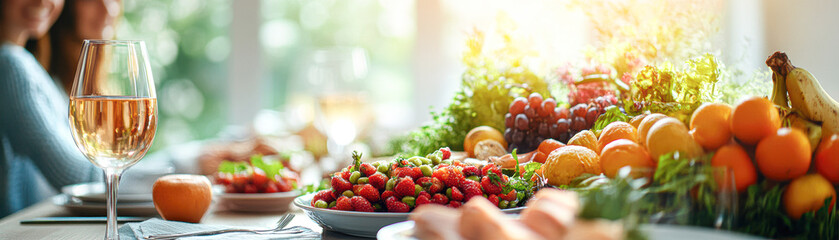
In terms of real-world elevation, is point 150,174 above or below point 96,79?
below

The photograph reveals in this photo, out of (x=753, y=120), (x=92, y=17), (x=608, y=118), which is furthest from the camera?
(x=92, y=17)

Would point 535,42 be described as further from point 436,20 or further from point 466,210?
point 436,20

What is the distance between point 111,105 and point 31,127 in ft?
4.52

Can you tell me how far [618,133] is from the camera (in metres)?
0.88

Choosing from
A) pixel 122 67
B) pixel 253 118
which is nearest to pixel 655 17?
pixel 122 67

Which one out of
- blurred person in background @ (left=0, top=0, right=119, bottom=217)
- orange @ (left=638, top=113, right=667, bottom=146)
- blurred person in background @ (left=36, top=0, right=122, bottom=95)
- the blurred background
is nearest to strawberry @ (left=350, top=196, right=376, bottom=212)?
orange @ (left=638, top=113, right=667, bottom=146)

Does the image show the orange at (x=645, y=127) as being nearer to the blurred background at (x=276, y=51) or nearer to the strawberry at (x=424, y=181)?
the strawberry at (x=424, y=181)

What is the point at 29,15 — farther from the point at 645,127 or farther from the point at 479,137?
the point at 645,127

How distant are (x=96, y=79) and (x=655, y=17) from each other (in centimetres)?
87

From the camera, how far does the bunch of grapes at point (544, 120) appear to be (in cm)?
110

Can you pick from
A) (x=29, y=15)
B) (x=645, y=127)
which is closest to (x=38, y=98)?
(x=29, y=15)

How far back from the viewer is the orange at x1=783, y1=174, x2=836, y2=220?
728 mm

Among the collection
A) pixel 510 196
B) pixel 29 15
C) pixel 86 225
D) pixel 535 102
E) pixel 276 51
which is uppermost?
pixel 29 15

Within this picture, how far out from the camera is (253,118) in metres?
4.33
